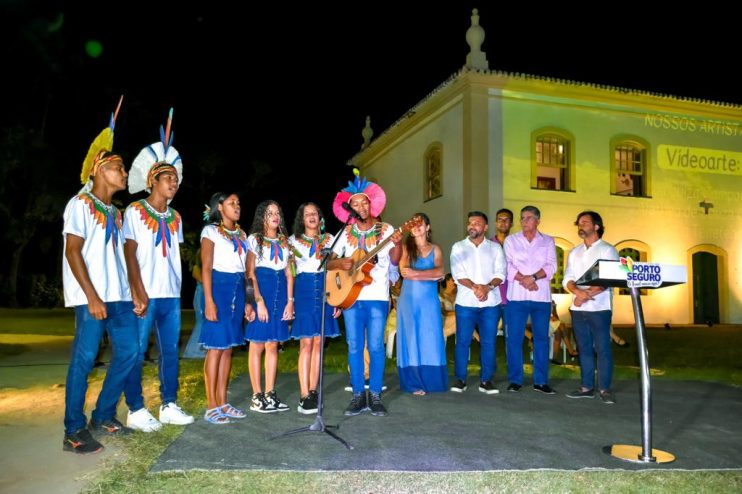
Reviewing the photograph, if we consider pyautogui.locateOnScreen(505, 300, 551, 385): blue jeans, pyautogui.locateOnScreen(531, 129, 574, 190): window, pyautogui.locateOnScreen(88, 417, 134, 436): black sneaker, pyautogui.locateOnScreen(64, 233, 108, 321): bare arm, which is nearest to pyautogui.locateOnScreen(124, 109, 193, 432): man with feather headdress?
pyautogui.locateOnScreen(88, 417, 134, 436): black sneaker

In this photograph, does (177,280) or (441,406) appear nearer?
(177,280)

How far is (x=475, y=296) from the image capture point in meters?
6.46

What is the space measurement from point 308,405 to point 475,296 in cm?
221

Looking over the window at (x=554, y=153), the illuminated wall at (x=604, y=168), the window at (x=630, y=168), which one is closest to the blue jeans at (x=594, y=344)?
the illuminated wall at (x=604, y=168)

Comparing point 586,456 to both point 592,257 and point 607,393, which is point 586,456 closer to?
point 607,393

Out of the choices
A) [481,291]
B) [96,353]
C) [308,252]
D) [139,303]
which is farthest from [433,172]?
[96,353]

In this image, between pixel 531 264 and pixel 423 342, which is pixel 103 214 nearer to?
pixel 423 342

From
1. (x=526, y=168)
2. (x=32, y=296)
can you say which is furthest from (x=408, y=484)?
(x=32, y=296)

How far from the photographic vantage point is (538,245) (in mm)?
6688

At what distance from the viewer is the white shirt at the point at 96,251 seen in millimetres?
4180

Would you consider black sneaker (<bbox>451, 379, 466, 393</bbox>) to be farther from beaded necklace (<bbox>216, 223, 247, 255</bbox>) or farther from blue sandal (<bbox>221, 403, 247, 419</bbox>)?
beaded necklace (<bbox>216, 223, 247, 255</bbox>)

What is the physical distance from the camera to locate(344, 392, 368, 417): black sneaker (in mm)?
5190

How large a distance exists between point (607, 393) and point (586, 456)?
2.20 metres

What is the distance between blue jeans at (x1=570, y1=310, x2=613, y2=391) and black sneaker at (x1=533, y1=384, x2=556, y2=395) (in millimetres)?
333
